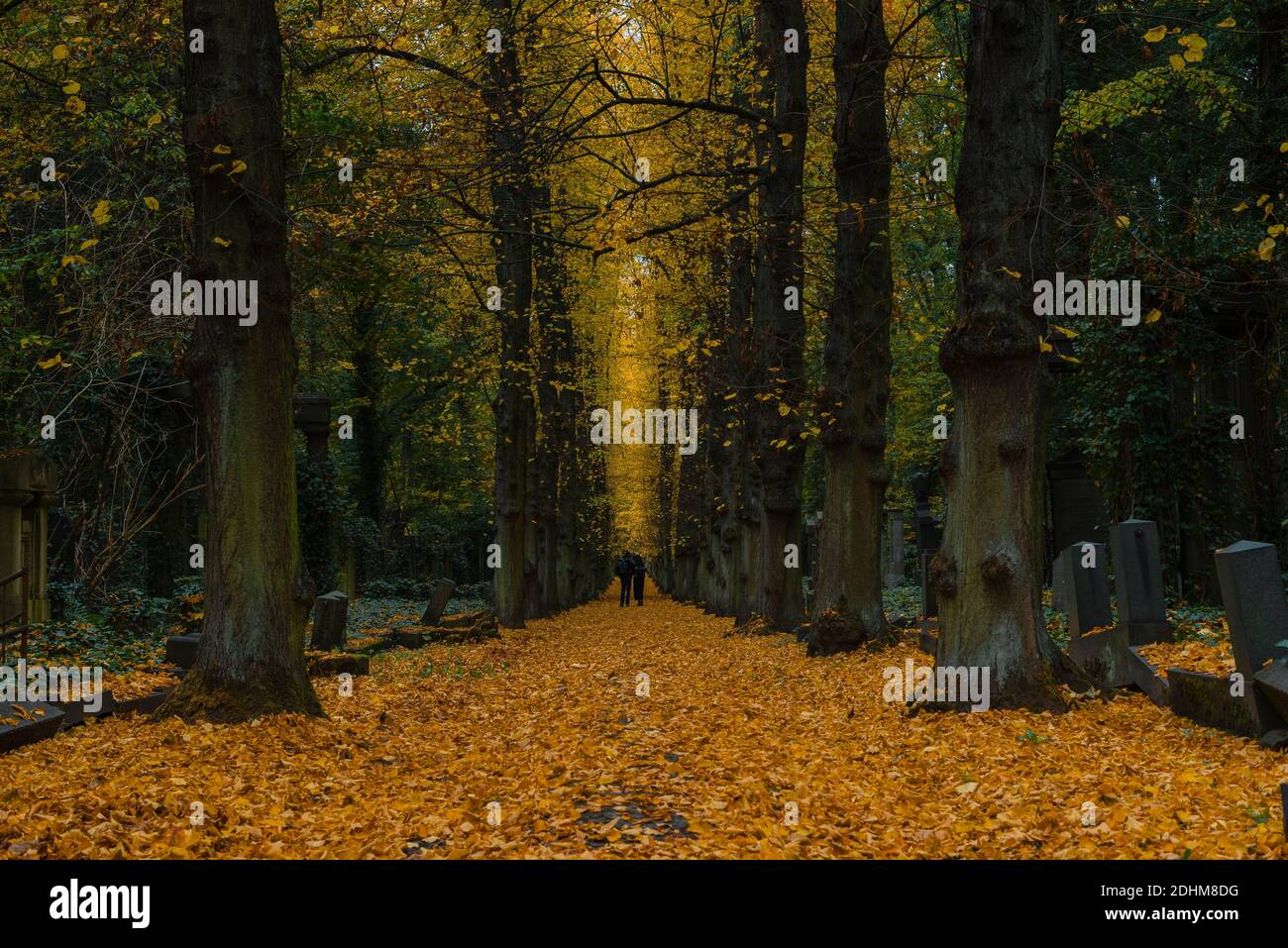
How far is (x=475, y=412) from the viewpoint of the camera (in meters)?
40.6

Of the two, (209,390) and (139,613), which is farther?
(139,613)

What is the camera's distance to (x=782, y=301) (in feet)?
59.7

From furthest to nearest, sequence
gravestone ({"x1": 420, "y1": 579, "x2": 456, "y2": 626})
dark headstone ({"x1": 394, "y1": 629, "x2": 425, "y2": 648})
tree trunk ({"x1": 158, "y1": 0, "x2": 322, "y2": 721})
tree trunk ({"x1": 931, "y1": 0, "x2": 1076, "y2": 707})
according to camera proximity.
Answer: gravestone ({"x1": 420, "y1": 579, "x2": 456, "y2": 626}) → dark headstone ({"x1": 394, "y1": 629, "x2": 425, "y2": 648}) → tree trunk ({"x1": 931, "y1": 0, "x2": 1076, "y2": 707}) → tree trunk ({"x1": 158, "y1": 0, "x2": 322, "y2": 721})

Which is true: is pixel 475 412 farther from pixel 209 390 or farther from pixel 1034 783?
pixel 1034 783

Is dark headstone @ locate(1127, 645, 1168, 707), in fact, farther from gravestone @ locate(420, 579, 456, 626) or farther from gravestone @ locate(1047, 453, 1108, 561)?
gravestone @ locate(420, 579, 456, 626)

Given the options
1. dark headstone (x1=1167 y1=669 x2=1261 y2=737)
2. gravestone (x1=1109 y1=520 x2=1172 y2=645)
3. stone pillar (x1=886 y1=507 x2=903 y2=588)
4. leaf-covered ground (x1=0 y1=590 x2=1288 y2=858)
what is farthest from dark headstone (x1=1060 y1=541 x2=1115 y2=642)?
stone pillar (x1=886 y1=507 x2=903 y2=588)

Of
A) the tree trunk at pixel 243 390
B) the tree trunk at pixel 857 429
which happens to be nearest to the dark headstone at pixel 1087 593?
the tree trunk at pixel 857 429

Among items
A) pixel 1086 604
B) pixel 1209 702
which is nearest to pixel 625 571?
pixel 1086 604

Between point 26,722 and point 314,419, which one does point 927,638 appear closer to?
point 26,722

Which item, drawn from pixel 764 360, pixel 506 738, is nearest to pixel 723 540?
pixel 764 360

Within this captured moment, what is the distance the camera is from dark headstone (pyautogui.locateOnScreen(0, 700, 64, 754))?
7.76 m

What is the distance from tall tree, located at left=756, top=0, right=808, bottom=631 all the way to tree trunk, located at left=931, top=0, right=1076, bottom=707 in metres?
5.18

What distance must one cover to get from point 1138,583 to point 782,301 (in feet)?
29.4
